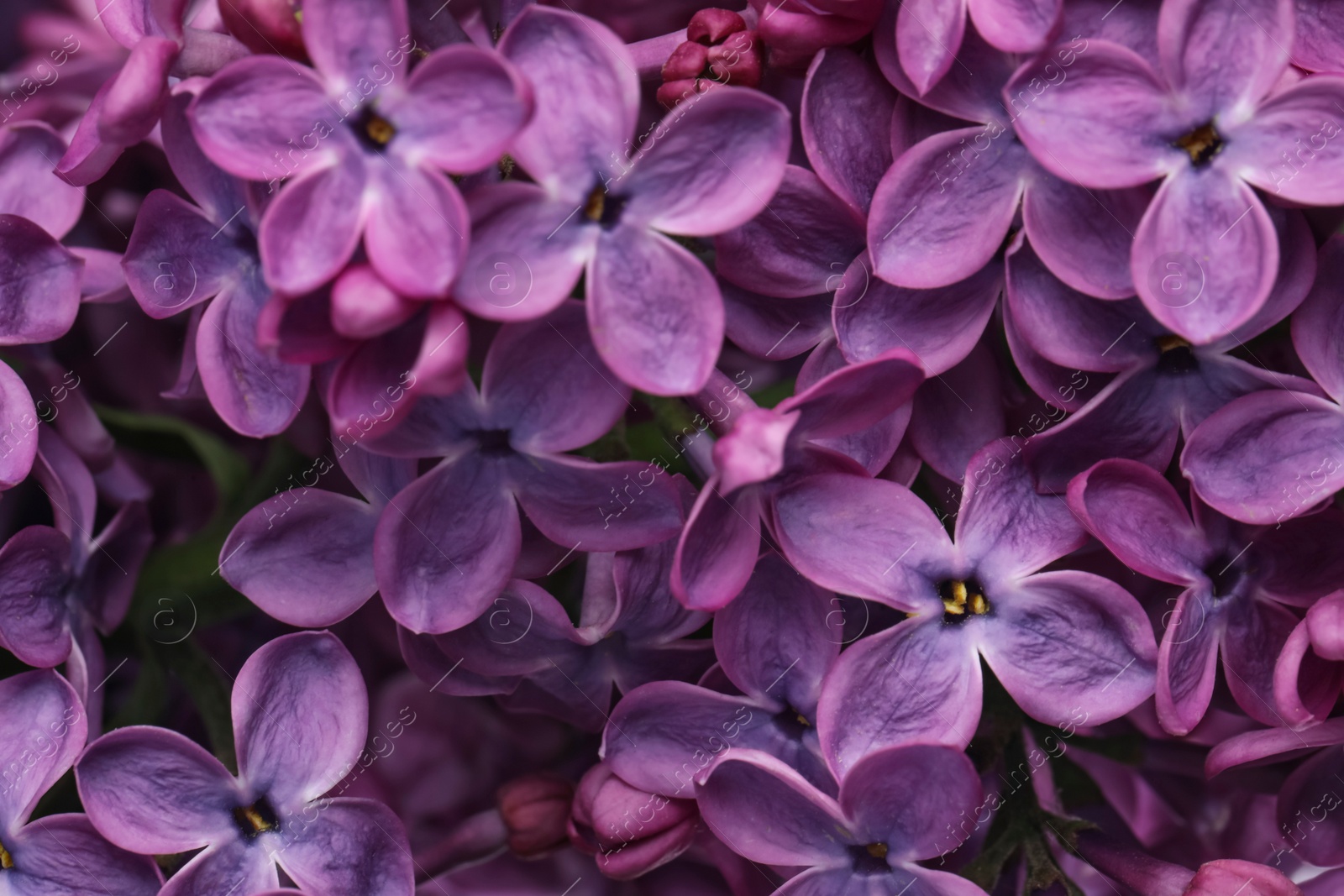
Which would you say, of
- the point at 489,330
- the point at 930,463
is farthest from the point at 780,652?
the point at 489,330

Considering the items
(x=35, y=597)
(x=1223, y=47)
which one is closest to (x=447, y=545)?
(x=35, y=597)

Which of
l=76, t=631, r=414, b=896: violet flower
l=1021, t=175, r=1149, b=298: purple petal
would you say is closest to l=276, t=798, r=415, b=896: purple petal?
l=76, t=631, r=414, b=896: violet flower

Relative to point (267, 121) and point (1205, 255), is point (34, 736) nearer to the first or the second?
point (267, 121)

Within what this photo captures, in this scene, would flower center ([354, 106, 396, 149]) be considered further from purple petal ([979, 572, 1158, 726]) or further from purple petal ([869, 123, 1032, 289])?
purple petal ([979, 572, 1158, 726])

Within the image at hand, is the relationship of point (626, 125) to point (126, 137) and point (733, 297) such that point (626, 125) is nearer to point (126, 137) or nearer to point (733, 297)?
point (733, 297)

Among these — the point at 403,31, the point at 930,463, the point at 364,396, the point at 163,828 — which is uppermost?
the point at 403,31
